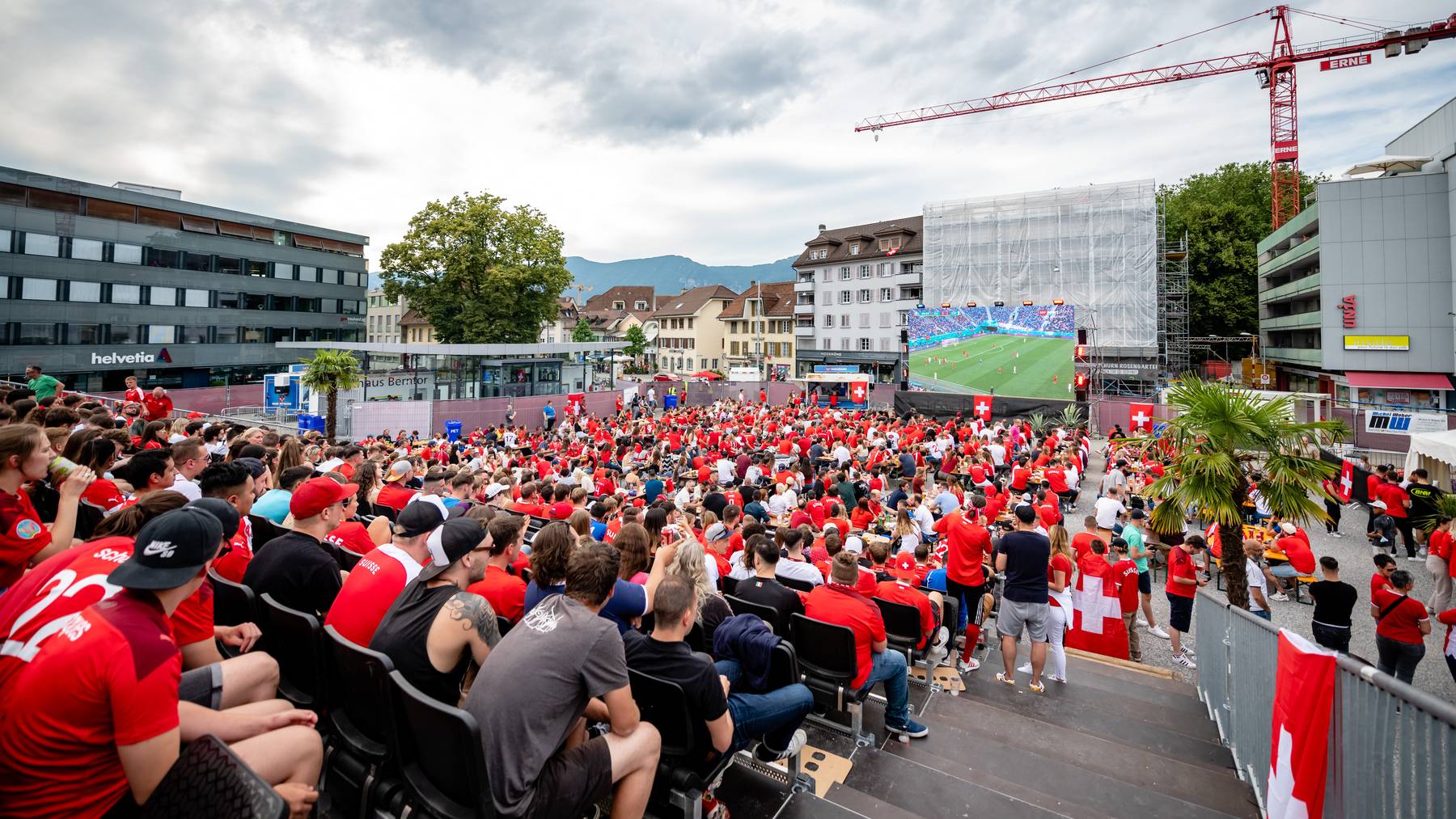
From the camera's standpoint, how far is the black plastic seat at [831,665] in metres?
4.29

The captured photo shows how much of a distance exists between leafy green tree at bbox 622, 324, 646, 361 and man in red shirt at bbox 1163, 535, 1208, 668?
216 ft

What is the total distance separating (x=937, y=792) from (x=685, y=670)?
2.09 meters

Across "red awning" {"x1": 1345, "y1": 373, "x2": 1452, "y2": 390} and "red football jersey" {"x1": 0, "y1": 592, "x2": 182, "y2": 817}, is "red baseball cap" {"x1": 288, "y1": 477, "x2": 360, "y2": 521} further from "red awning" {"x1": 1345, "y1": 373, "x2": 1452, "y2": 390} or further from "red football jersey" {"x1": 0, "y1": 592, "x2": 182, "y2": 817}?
"red awning" {"x1": 1345, "y1": 373, "x2": 1452, "y2": 390}

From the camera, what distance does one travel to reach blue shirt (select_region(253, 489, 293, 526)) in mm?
5633

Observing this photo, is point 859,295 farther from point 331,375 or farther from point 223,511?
point 223,511

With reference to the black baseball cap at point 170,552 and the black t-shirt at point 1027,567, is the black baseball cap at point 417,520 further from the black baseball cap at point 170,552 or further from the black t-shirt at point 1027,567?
the black t-shirt at point 1027,567

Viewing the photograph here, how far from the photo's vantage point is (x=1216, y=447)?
6461 mm

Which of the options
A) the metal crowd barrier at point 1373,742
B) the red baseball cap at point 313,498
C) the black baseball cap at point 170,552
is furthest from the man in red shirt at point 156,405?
the metal crowd barrier at point 1373,742

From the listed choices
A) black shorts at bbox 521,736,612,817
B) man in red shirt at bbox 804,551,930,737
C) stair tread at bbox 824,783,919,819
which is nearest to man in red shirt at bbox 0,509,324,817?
black shorts at bbox 521,736,612,817

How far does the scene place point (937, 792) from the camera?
155 inches

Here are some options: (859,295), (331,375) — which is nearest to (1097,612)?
(331,375)

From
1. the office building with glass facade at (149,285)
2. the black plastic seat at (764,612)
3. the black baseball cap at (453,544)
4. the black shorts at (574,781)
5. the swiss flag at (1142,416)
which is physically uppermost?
the office building with glass facade at (149,285)

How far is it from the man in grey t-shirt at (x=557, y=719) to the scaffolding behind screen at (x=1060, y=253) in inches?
1662

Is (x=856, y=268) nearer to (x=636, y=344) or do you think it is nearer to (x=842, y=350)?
(x=842, y=350)
